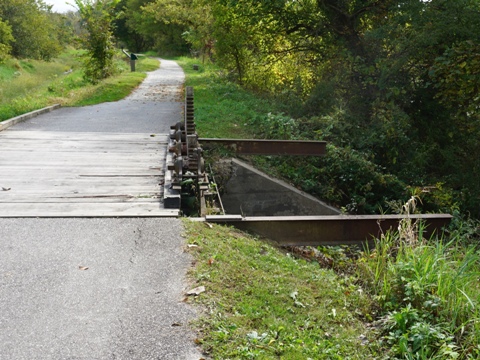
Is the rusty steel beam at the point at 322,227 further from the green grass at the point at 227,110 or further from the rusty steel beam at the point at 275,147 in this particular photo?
the green grass at the point at 227,110

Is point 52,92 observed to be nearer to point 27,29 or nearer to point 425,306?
point 425,306

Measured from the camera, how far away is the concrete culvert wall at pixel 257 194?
35.1 ft

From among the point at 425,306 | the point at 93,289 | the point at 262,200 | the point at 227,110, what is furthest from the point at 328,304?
the point at 227,110

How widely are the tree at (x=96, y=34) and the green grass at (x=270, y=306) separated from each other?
1924cm

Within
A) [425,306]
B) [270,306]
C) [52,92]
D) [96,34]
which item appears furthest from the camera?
[96,34]

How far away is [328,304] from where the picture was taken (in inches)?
174

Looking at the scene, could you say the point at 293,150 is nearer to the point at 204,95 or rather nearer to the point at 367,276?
the point at 367,276

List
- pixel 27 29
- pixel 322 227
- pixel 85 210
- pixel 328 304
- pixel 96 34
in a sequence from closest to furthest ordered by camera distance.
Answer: pixel 328 304 < pixel 322 227 < pixel 85 210 < pixel 96 34 < pixel 27 29

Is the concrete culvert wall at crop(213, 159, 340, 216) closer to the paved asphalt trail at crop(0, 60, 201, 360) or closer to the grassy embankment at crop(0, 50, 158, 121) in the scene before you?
the paved asphalt trail at crop(0, 60, 201, 360)

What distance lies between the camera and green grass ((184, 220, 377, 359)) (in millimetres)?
3662

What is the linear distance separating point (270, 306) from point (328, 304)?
1.75ft

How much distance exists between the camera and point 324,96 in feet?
51.4

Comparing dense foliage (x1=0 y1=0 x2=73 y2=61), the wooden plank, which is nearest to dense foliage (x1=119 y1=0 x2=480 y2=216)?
the wooden plank

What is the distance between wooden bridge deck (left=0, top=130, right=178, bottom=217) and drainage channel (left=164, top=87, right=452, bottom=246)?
1.21 feet
